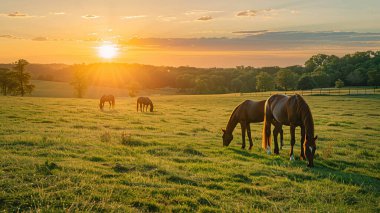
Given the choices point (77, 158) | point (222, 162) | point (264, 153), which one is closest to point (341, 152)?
point (264, 153)

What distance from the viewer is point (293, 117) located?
13.1 m

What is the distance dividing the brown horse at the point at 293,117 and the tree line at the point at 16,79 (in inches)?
2666

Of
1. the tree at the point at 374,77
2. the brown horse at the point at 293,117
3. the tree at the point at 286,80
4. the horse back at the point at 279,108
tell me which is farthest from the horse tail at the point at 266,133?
the tree at the point at 374,77

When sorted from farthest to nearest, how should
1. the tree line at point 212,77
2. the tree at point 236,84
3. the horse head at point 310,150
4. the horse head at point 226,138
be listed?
the tree at point 236,84 < the tree line at point 212,77 < the horse head at point 226,138 < the horse head at point 310,150

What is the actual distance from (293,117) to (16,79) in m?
70.1

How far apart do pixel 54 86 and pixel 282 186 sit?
105m

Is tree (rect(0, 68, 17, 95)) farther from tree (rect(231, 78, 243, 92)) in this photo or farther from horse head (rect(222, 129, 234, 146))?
tree (rect(231, 78, 243, 92))

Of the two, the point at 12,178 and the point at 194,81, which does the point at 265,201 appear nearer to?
the point at 12,178

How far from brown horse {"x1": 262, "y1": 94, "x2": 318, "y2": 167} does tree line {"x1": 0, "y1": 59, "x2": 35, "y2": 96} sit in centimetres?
6771

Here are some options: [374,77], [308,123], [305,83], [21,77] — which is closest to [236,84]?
[305,83]

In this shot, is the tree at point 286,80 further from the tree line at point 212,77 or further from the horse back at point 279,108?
the horse back at point 279,108

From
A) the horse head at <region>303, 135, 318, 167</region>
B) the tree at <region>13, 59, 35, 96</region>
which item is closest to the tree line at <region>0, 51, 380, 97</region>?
the tree at <region>13, 59, 35, 96</region>

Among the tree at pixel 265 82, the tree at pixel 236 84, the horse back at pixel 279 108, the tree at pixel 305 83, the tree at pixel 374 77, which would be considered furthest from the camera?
the tree at pixel 236 84

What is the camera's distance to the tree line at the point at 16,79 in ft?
230
